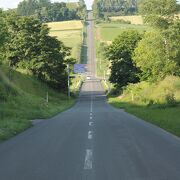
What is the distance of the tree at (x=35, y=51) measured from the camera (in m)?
76.0

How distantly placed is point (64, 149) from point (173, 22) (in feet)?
158

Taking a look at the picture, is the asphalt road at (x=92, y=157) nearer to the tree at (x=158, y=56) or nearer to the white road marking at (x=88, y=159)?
the white road marking at (x=88, y=159)

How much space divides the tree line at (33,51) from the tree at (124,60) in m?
10.5

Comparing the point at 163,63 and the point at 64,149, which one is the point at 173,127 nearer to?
the point at 64,149

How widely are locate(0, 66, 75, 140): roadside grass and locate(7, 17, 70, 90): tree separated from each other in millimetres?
2635

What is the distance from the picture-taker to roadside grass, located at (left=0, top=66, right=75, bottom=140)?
2195 cm

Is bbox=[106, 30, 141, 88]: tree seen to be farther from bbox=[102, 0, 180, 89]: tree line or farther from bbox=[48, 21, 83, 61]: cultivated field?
bbox=[48, 21, 83, 61]: cultivated field

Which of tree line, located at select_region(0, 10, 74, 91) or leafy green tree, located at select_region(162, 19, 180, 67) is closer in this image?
leafy green tree, located at select_region(162, 19, 180, 67)

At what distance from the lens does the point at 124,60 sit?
8225 centimetres

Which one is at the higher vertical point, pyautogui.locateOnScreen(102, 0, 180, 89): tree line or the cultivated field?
the cultivated field

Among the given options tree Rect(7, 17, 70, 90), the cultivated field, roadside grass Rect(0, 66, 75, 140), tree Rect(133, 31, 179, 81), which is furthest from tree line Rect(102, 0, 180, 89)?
the cultivated field

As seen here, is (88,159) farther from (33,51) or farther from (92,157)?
(33,51)

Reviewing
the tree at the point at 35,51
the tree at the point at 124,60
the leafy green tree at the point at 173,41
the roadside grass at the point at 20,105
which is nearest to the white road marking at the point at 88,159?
the roadside grass at the point at 20,105

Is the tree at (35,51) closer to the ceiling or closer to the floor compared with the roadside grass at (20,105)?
closer to the ceiling
